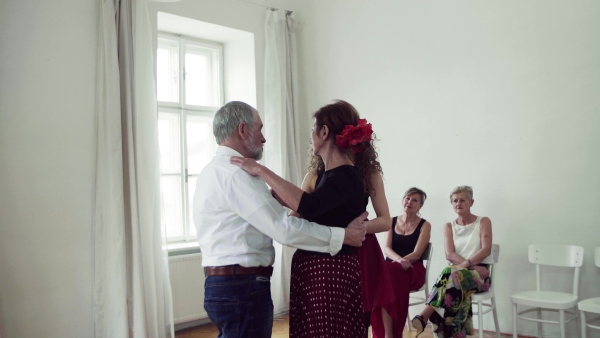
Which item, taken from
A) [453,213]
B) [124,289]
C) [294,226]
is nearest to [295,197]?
[294,226]

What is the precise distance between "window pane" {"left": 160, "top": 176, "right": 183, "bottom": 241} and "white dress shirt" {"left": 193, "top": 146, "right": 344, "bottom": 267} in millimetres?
3229

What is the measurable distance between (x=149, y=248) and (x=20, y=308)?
3.22 feet

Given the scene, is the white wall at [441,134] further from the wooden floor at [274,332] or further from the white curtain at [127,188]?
the wooden floor at [274,332]

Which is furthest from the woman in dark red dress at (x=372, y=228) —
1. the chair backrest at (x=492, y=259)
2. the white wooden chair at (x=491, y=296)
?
the chair backrest at (x=492, y=259)

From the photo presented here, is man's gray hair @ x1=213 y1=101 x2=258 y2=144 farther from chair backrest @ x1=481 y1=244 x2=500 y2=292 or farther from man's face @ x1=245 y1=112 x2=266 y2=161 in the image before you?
chair backrest @ x1=481 y1=244 x2=500 y2=292

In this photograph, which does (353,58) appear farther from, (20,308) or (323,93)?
(20,308)

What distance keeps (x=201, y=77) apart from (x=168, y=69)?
0.40 metres

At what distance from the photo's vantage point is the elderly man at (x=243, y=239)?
1.85 metres

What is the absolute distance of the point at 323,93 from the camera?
5594 millimetres

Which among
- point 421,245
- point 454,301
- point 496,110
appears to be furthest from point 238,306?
point 496,110

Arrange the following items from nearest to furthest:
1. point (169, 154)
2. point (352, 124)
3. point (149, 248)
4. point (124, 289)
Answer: point (352, 124), point (124, 289), point (149, 248), point (169, 154)

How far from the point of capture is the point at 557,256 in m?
3.76

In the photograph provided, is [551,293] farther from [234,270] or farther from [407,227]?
[234,270]

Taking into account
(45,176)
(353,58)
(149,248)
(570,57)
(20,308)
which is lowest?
(20,308)
